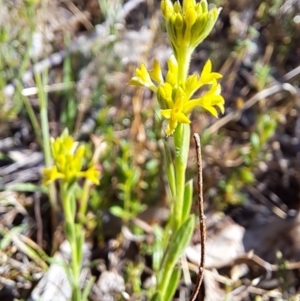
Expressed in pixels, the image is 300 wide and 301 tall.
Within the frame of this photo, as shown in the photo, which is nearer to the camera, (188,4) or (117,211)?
(188,4)

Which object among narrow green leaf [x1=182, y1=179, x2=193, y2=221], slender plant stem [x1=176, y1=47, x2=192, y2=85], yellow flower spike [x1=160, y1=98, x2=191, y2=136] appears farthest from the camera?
narrow green leaf [x1=182, y1=179, x2=193, y2=221]

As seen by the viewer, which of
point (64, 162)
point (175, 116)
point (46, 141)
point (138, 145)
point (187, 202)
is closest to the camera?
point (175, 116)

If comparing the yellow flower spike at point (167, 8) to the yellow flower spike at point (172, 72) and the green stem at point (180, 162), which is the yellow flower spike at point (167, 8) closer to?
the yellow flower spike at point (172, 72)

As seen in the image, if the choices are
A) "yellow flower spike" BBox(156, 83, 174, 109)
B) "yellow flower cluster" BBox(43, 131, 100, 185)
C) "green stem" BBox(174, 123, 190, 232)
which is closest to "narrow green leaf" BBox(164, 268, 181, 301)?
"green stem" BBox(174, 123, 190, 232)

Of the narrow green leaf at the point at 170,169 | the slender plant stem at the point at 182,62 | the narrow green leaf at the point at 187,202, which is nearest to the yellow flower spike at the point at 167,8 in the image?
the slender plant stem at the point at 182,62

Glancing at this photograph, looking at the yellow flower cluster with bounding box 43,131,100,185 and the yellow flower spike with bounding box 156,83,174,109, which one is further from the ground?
the yellow flower spike with bounding box 156,83,174,109

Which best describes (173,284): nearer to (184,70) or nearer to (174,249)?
(174,249)

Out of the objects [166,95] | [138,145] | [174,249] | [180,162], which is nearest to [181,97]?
[166,95]

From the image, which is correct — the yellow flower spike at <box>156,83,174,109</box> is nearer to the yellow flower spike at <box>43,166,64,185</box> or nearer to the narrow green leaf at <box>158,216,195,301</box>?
the narrow green leaf at <box>158,216,195,301</box>
